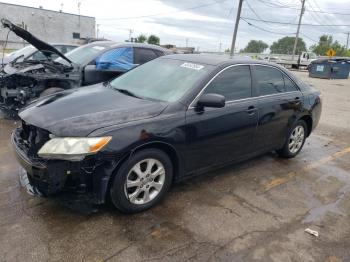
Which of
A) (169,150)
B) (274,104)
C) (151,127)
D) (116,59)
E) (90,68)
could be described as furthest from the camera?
(116,59)

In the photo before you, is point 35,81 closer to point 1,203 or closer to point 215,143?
point 1,203

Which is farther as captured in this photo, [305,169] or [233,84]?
[305,169]

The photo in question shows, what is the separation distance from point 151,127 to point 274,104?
2169 millimetres

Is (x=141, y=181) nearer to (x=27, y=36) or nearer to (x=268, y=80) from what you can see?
(x=268, y=80)

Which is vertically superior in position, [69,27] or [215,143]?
[69,27]

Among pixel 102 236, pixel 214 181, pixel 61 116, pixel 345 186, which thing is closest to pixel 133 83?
pixel 61 116

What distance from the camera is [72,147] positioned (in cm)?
297

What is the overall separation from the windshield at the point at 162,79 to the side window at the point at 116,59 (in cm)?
275

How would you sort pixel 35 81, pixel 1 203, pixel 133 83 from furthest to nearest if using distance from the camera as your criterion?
pixel 35 81 < pixel 133 83 < pixel 1 203

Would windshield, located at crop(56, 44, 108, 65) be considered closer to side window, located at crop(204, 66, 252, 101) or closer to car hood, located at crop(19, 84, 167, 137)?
car hood, located at crop(19, 84, 167, 137)

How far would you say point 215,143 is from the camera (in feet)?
13.1

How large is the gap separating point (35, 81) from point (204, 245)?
16.7ft

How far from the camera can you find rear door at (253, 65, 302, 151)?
4594mm

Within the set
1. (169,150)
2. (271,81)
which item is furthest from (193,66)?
(271,81)
